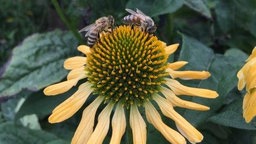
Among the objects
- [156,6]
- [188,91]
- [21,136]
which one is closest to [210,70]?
[156,6]

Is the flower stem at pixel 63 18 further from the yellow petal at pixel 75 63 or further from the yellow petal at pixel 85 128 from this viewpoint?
the yellow petal at pixel 85 128

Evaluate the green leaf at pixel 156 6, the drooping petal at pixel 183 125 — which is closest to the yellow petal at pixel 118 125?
the drooping petal at pixel 183 125

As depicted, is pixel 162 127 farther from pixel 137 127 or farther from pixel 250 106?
pixel 250 106

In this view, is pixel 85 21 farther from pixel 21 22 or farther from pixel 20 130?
pixel 21 22

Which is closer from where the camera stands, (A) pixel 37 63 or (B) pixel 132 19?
(B) pixel 132 19

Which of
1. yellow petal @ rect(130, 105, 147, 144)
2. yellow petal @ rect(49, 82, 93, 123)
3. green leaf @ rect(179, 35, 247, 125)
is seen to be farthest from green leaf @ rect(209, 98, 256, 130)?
yellow petal @ rect(49, 82, 93, 123)

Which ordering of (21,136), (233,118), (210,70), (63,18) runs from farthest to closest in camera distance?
(63,18) → (210,70) → (21,136) → (233,118)

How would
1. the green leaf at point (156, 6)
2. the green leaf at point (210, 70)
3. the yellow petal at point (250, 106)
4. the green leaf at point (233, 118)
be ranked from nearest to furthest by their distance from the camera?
1. the yellow petal at point (250, 106)
2. the green leaf at point (233, 118)
3. the green leaf at point (210, 70)
4. the green leaf at point (156, 6)

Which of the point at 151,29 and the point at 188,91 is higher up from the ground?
the point at 151,29
